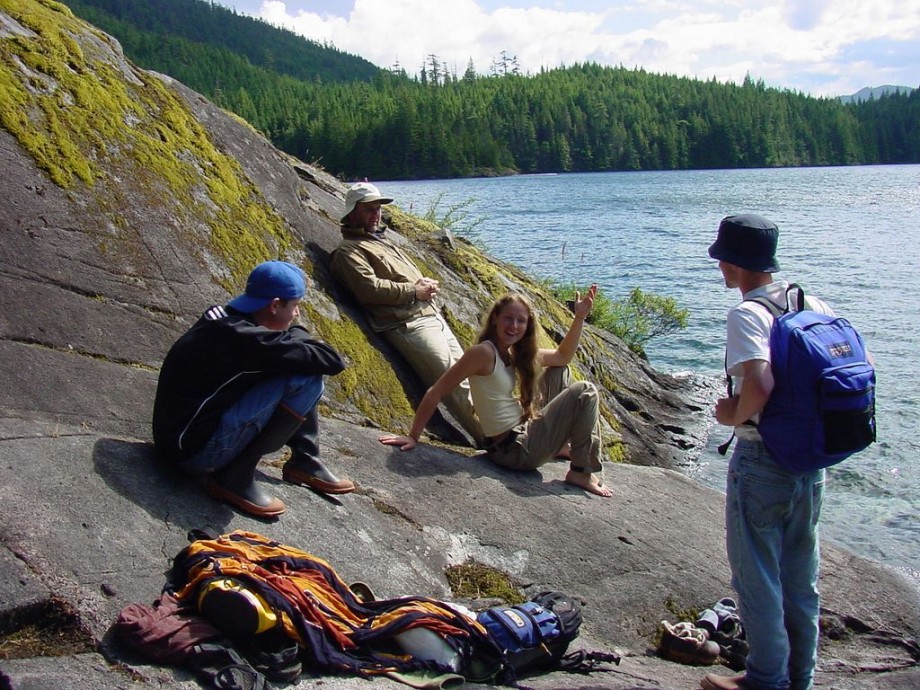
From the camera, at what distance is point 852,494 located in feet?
36.2

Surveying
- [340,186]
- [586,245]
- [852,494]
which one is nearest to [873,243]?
[586,245]

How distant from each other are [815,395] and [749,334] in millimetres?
383

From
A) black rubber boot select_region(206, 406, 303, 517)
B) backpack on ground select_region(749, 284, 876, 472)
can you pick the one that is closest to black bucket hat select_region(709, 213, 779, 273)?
backpack on ground select_region(749, 284, 876, 472)

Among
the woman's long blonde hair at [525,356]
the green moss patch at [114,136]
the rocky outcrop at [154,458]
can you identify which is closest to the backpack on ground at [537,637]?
the rocky outcrop at [154,458]

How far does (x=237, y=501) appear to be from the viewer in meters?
4.96

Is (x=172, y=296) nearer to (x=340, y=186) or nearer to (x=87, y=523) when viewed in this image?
(x=87, y=523)

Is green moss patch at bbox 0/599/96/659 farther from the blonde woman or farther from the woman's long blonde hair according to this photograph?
the woman's long blonde hair

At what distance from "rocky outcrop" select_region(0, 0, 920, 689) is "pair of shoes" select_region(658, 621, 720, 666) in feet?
0.53

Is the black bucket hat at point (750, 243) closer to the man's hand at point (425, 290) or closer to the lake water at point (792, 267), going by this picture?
the man's hand at point (425, 290)

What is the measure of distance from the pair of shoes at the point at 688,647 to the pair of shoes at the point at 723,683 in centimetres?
59

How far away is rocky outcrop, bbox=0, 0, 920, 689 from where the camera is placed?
14.3 ft

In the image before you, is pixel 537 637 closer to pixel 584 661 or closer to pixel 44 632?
pixel 584 661

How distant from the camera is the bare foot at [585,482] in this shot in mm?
6941

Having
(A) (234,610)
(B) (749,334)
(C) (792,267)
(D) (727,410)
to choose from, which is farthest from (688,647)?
(C) (792,267)
